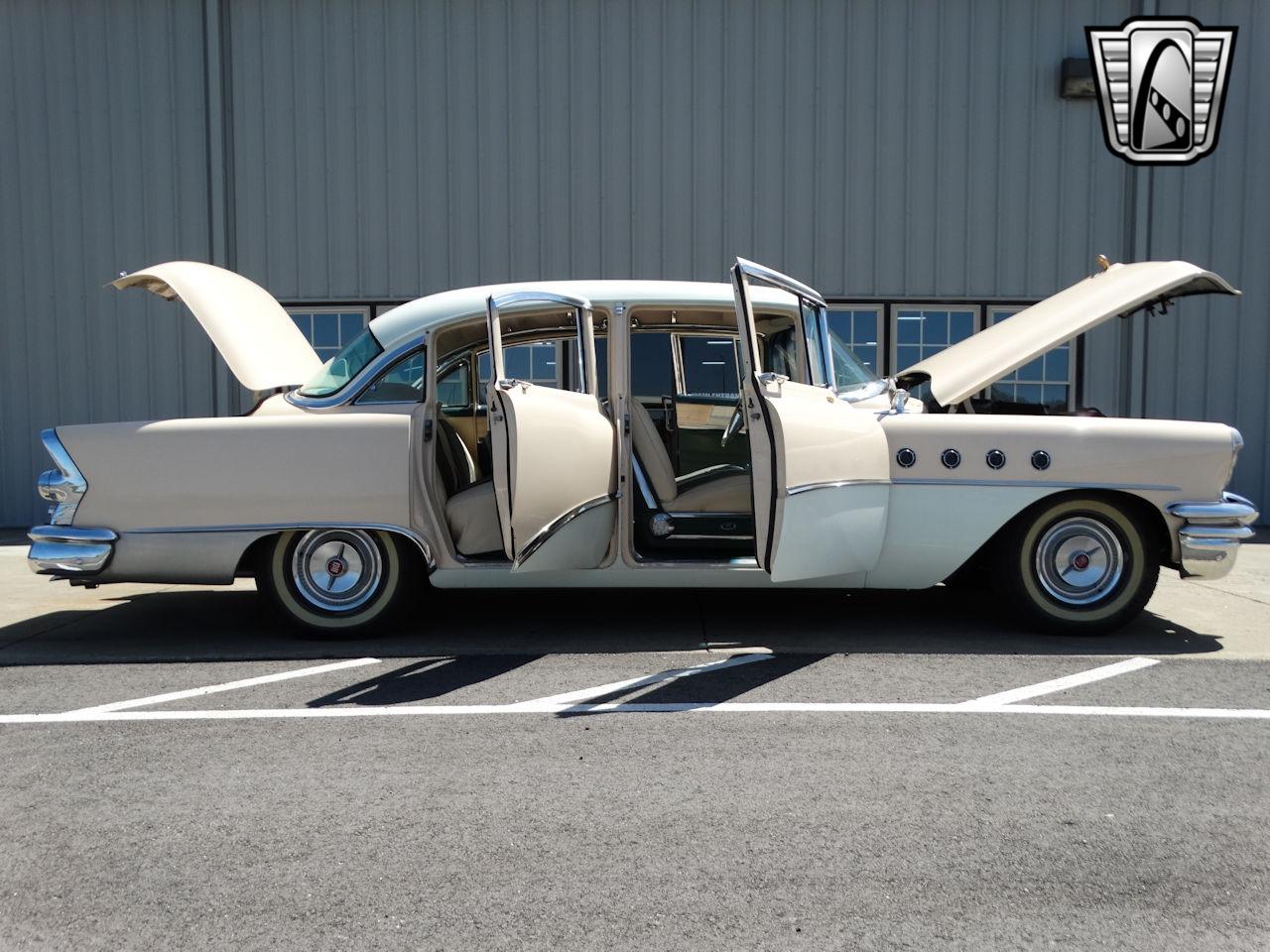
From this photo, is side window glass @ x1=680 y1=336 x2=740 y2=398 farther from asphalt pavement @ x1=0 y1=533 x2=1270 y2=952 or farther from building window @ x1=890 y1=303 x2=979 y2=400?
building window @ x1=890 y1=303 x2=979 y2=400

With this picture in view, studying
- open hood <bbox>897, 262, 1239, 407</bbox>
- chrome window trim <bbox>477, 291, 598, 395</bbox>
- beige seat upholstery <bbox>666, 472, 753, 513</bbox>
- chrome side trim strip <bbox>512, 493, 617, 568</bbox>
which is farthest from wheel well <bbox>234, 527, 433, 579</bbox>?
open hood <bbox>897, 262, 1239, 407</bbox>

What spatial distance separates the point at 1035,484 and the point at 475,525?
2867 millimetres

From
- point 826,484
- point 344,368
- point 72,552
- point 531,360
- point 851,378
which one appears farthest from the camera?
point 531,360

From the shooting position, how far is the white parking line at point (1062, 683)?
4.56 meters

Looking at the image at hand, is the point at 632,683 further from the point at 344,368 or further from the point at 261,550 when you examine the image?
the point at 344,368

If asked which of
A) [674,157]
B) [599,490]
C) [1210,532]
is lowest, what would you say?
[1210,532]

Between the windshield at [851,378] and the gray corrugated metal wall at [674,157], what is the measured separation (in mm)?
5207

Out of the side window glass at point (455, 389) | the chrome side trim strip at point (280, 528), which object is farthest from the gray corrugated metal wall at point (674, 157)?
the chrome side trim strip at point (280, 528)

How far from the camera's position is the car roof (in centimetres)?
581

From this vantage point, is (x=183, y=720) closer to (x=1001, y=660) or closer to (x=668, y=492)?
(x=668, y=492)

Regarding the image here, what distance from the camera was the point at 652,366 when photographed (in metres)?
6.36

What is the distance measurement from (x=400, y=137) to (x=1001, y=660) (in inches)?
334

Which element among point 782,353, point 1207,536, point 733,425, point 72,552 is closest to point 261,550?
point 72,552

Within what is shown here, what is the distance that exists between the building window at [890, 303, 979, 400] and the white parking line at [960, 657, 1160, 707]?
632cm
